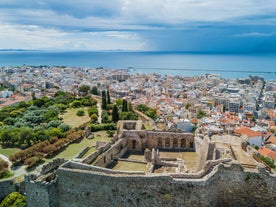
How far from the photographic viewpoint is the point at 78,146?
38250 mm

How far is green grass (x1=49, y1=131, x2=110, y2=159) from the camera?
1381 inches

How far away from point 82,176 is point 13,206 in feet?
42.5

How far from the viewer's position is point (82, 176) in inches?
Answer: 533

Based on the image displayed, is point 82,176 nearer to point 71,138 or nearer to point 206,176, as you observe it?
point 206,176

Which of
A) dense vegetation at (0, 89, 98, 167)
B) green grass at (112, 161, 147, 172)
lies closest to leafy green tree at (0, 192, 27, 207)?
dense vegetation at (0, 89, 98, 167)

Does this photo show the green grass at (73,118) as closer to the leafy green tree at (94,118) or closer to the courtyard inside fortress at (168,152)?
the leafy green tree at (94,118)

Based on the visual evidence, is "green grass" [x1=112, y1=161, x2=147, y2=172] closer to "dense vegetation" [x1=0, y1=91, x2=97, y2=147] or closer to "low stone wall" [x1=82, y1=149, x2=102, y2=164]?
"low stone wall" [x1=82, y1=149, x2=102, y2=164]

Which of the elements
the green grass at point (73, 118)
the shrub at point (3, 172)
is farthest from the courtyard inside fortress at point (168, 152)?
the green grass at point (73, 118)

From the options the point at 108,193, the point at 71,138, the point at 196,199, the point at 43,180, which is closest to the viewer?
the point at 196,199

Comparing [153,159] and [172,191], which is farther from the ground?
[172,191]

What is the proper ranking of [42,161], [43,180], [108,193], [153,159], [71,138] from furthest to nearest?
[71,138]
[42,161]
[153,159]
[43,180]
[108,193]

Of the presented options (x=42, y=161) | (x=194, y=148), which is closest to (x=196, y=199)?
(x=194, y=148)

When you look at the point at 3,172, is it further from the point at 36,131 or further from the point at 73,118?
the point at 73,118

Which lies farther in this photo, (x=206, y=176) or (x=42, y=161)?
(x=42, y=161)
